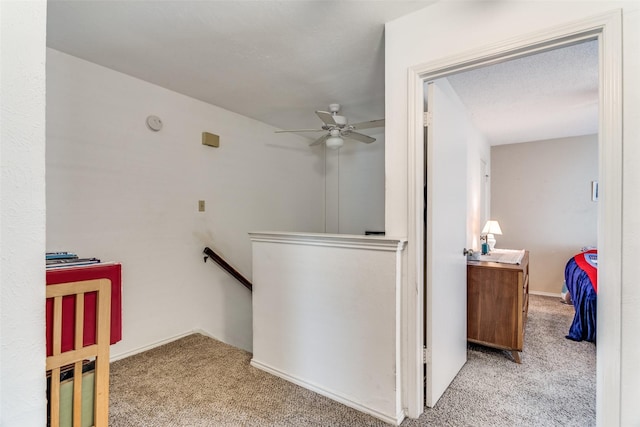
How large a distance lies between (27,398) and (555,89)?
11.7 feet

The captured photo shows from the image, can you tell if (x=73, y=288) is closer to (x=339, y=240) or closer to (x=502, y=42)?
(x=339, y=240)

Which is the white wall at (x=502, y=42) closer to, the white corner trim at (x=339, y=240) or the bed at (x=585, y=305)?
the white corner trim at (x=339, y=240)

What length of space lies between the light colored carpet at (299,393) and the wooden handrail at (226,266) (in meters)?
0.73

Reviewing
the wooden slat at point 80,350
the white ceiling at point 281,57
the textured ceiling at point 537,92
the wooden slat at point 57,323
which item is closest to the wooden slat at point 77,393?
the wooden slat at point 80,350

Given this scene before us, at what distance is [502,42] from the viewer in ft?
4.71

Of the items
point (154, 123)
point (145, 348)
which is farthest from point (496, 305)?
point (154, 123)

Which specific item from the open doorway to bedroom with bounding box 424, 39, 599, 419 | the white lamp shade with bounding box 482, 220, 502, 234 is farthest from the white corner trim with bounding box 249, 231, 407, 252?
the white lamp shade with bounding box 482, 220, 502, 234

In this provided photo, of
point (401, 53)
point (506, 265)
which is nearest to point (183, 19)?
point (401, 53)

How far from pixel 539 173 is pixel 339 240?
4164 millimetres

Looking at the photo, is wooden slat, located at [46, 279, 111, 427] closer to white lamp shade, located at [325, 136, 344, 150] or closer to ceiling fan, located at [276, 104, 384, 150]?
ceiling fan, located at [276, 104, 384, 150]

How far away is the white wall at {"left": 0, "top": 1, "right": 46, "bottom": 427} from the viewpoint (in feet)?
1.94

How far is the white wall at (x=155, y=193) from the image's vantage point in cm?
217

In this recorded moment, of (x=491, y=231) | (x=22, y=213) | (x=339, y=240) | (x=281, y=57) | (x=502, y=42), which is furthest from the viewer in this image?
(x=491, y=231)

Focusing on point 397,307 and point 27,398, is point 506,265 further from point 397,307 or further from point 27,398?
point 27,398
